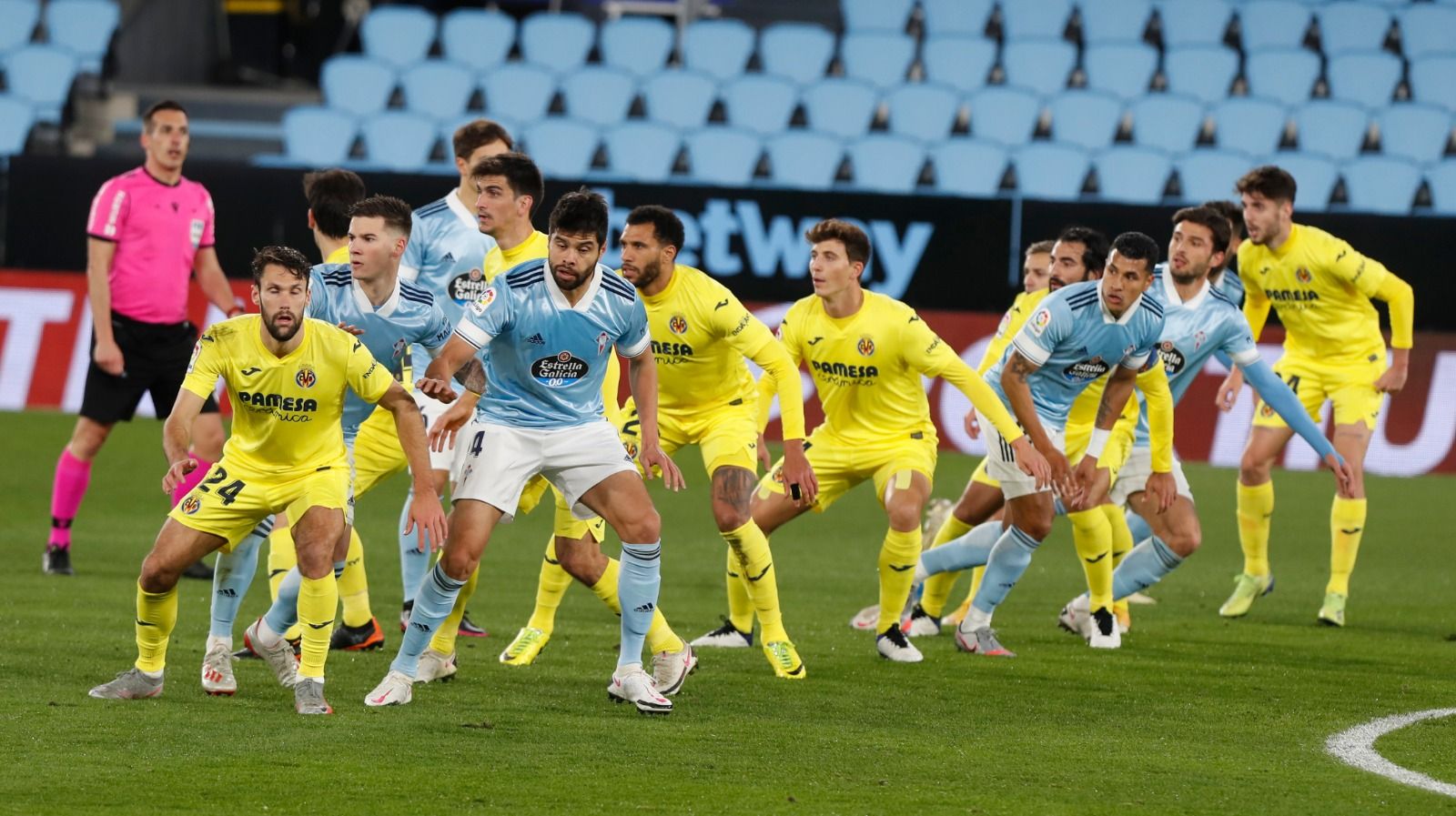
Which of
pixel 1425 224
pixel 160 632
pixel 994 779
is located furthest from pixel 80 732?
pixel 1425 224

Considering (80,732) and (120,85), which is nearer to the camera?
(80,732)

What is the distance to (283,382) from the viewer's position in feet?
23.0

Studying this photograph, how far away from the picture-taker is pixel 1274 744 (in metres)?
7.03

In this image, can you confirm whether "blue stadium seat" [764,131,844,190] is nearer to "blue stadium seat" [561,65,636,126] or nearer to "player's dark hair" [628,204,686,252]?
"blue stadium seat" [561,65,636,126]

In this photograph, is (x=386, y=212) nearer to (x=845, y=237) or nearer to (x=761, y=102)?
(x=845, y=237)

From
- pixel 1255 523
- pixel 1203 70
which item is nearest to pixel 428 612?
pixel 1255 523

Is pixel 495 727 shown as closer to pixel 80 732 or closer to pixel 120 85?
pixel 80 732

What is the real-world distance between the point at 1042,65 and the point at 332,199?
13.3m

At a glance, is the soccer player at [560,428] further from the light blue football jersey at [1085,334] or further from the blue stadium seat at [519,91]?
the blue stadium seat at [519,91]

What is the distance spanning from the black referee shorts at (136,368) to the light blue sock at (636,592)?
4094 millimetres

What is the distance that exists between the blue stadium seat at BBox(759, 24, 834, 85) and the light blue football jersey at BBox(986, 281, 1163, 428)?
12.3 metres

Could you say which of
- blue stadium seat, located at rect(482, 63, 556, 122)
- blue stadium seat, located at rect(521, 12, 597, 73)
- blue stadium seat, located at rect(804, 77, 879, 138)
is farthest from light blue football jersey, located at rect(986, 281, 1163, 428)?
blue stadium seat, located at rect(521, 12, 597, 73)

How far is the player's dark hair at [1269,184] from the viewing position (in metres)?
10.7

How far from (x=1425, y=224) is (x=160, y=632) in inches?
488
